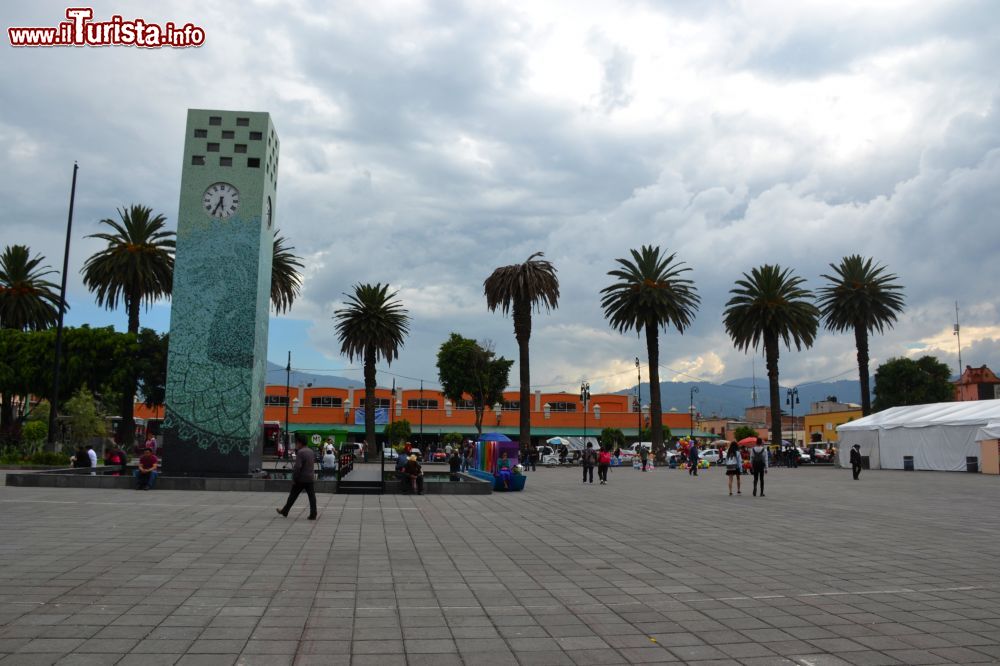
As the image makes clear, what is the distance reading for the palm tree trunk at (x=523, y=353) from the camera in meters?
43.4

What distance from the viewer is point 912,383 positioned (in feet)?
238

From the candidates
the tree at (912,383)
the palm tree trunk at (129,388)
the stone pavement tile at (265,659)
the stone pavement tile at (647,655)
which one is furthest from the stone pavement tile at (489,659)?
the tree at (912,383)

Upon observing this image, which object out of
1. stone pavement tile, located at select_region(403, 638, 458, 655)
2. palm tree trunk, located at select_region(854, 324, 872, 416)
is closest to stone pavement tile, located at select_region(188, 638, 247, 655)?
stone pavement tile, located at select_region(403, 638, 458, 655)

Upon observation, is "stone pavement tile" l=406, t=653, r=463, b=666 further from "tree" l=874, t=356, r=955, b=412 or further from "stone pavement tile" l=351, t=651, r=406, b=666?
"tree" l=874, t=356, r=955, b=412

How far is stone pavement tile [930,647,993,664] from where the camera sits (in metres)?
5.60

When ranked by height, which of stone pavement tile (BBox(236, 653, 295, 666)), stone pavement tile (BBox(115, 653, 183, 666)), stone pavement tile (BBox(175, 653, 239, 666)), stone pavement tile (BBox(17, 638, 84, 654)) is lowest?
stone pavement tile (BBox(236, 653, 295, 666))

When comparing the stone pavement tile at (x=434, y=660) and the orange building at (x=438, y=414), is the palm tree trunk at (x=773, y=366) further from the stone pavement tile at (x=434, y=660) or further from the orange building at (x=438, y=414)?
the stone pavement tile at (x=434, y=660)

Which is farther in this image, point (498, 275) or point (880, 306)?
point (880, 306)

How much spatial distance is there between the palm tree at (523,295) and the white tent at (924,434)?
2013 cm

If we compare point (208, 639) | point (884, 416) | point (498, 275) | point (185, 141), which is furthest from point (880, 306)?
point (208, 639)

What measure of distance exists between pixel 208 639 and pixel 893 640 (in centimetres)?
541

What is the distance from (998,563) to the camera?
9836 millimetres

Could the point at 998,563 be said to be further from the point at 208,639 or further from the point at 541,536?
the point at 208,639

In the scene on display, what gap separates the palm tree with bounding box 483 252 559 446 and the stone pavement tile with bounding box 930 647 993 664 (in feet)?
123
